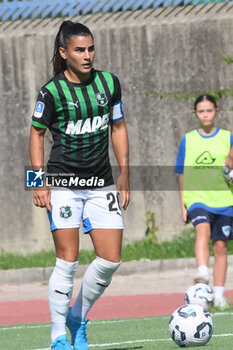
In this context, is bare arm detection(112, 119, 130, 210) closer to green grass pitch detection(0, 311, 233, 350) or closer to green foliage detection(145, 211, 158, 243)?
green grass pitch detection(0, 311, 233, 350)

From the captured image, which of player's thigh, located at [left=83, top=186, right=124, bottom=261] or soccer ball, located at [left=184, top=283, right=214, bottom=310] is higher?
player's thigh, located at [left=83, top=186, right=124, bottom=261]

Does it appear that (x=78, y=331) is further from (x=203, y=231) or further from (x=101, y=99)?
(x=203, y=231)

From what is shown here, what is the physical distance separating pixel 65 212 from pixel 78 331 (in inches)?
32.8

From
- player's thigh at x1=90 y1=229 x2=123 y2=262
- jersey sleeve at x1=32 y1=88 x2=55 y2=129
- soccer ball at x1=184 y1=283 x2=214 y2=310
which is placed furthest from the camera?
soccer ball at x1=184 y1=283 x2=214 y2=310

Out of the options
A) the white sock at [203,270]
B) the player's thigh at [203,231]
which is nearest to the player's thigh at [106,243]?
the white sock at [203,270]

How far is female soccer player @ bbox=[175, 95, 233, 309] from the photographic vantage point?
973 centimetres

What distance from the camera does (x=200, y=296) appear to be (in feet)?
29.1

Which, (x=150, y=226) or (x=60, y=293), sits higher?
(x=60, y=293)

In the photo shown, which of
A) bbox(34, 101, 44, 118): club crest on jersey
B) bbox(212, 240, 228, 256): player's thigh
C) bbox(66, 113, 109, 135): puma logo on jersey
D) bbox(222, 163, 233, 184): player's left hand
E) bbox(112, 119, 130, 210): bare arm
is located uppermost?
bbox(34, 101, 44, 118): club crest on jersey

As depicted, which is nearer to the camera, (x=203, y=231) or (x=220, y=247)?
(x=203, y=231)

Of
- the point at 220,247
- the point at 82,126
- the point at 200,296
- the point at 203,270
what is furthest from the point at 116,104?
the point at 220,247

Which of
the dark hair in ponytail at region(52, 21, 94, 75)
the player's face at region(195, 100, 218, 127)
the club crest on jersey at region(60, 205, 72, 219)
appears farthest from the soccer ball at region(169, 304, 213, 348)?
the player's face at region(195, 100, 218, 127)

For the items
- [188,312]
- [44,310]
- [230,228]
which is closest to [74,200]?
[188,312]

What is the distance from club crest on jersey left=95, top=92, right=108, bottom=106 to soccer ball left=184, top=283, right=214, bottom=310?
2.53 metres
